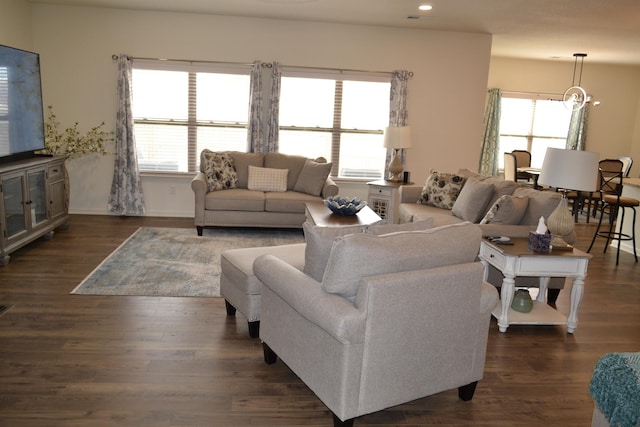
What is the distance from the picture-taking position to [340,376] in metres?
2.41

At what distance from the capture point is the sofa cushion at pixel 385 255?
2406mm

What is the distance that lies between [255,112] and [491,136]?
205 inches

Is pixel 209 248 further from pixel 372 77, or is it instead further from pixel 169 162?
pixel 372 77

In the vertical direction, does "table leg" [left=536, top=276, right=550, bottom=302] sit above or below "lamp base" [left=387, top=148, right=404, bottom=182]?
below

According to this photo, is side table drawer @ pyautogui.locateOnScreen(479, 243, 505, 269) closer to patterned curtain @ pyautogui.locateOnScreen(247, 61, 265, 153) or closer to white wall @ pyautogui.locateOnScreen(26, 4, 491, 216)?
white wall @ pyautogui.locateOnScreen(26, 4, 491, 216)

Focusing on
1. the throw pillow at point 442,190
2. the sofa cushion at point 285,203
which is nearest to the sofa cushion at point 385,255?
the throw pillow at point 442,190


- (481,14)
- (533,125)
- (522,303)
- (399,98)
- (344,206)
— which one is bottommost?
(522,303)

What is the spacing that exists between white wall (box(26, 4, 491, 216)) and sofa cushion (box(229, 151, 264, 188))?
0.88 meters

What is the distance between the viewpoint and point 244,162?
22.8 feet

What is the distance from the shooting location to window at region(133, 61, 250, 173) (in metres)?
7.14

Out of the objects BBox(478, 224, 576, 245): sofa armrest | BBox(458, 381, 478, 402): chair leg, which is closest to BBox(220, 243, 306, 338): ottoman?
BBox(458, 381, 478, 402): chair leg

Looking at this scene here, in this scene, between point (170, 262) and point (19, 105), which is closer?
point (170, 262)

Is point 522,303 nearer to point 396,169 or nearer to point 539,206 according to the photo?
point 539,206

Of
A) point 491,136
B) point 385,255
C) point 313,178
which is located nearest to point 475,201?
point 313,178
